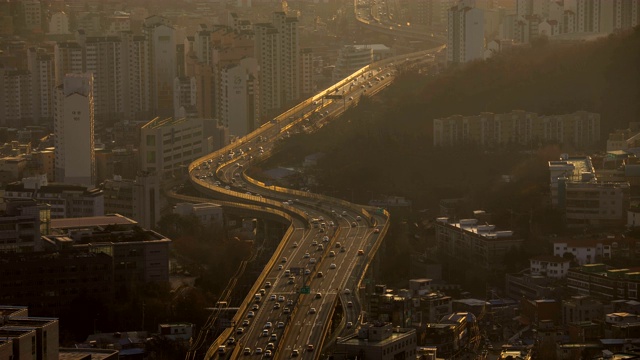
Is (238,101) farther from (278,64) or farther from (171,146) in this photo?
(171,146)

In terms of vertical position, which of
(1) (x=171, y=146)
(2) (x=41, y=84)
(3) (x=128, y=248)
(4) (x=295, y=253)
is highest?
(2) (x=41, y=84)

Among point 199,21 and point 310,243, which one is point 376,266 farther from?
point 199,21

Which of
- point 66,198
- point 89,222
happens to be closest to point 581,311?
point 89,222

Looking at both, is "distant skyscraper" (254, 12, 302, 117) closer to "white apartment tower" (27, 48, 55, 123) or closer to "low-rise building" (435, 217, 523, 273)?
"white apartment tower" (27, 48, 55, 123)

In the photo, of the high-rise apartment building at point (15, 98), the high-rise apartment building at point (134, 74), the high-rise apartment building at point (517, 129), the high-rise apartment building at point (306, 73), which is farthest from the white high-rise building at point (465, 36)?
the high-rise apartment building at point (15, 98)

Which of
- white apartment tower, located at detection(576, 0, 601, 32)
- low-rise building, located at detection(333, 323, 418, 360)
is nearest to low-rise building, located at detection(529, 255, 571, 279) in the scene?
low-rise building, located at detection(333, 323, 418, 360)
